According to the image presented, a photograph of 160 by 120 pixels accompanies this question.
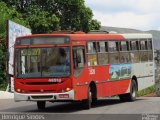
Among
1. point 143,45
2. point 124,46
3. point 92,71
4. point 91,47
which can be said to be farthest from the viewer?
point 143,45

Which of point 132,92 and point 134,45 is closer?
point 132,92

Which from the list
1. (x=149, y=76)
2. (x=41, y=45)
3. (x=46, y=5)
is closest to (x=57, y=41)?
(x=41, y=45)

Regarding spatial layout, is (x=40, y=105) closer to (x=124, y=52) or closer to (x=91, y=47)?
(x=91, y=47)

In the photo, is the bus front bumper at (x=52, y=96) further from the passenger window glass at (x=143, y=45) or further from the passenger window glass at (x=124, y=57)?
the passenger window glass at (x=143, y=45)

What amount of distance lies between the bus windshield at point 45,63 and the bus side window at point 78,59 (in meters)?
0.38

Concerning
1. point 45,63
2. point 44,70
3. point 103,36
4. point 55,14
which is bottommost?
point 44,70

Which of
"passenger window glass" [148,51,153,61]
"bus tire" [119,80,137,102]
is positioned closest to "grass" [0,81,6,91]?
"passenger window glass" [148,51,153,61]

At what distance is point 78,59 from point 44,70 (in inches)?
52.0

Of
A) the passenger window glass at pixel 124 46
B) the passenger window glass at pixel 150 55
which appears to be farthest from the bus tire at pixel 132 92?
the passenger window glass at pixel 150 55

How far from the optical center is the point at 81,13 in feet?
203

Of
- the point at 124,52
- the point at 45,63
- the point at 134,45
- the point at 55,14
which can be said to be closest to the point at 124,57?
the point at 124,52

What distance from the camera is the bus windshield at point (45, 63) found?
20453 millimetres

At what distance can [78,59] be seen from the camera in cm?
2108

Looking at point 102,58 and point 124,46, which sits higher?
point 124,46
